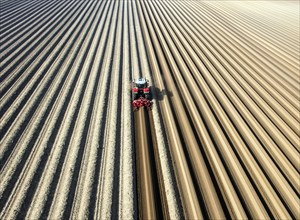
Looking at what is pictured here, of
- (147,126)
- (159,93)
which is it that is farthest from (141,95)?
(147,126)

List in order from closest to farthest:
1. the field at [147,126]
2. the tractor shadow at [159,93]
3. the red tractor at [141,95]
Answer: the field at [147,126]
the red tractor at [141,95]
the tractor shadow at [159,93]

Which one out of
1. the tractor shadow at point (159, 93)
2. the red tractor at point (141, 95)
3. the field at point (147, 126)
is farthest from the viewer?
the tractor shadow at point (159, 93)

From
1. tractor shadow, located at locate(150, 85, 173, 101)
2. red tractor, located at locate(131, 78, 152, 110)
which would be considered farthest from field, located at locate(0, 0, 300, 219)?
red tractor, located at locate(131, 78, 152, 110)

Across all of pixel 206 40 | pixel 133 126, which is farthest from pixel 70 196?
pixel 206 40

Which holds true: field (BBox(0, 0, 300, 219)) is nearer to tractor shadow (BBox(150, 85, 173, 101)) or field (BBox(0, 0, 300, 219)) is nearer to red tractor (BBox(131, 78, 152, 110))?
tractor shadow (BBox(150, 85, 173, 101))

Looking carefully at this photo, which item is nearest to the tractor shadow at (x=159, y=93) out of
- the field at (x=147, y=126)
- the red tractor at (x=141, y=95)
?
the field at (x=147, y=126)

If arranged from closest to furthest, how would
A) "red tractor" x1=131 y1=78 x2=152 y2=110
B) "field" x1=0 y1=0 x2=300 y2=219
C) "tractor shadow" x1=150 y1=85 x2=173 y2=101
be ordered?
"field" x1=0 y1=0 x2=300 y2=219 → "red tractor" x1=131 y1=78 x2=152 y2=110 → "tractor shadow" x1=150 y1=85 x2=173 y2=101

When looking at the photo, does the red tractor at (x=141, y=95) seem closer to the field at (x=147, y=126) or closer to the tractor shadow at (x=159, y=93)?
the field at (x=147, y=126)
